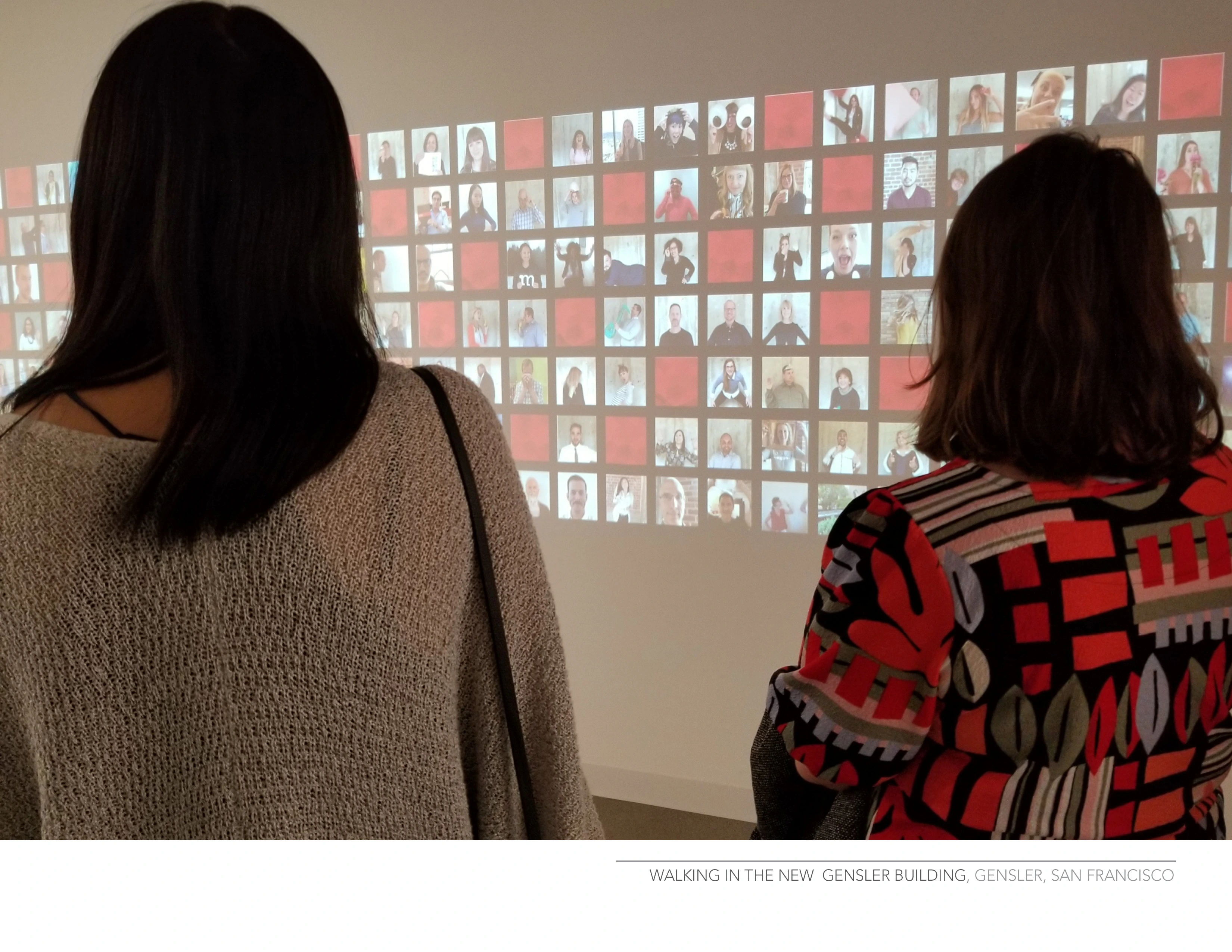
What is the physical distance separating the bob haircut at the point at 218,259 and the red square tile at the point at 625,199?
7.42 ft

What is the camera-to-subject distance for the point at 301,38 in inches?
130

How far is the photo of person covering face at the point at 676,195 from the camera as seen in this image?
2.89 m

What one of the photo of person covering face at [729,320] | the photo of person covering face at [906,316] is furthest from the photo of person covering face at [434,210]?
the photo of person covering face at [906,316]

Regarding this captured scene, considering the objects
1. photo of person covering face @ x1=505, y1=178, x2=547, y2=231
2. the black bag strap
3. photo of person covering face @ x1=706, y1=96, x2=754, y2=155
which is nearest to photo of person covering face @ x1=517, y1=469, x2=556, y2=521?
photo of person covering face @ x1=505, y1=178, x2=547, y2=231

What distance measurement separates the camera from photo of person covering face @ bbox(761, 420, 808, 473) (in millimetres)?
2855

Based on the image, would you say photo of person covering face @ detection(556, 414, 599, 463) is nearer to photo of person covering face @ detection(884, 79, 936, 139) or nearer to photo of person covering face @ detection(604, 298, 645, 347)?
photo of person covering face @ detection(604, 298, 645, 347)

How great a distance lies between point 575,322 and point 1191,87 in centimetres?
183

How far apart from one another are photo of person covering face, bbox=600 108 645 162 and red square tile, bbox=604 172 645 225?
5 cm

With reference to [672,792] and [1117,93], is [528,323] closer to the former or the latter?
[672,792]

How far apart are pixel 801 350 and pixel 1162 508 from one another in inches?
74.7

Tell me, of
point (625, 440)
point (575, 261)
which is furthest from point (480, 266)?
point (625, 440)

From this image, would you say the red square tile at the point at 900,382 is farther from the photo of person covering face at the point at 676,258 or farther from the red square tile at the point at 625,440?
the red square tile at the point at 625,440

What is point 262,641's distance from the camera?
75 centimetres
